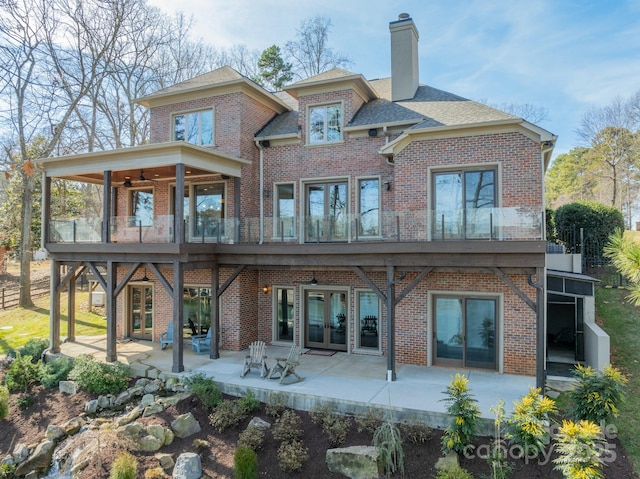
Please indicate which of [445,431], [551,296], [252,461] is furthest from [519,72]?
[252,461]

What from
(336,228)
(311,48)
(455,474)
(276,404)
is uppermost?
(311,48)

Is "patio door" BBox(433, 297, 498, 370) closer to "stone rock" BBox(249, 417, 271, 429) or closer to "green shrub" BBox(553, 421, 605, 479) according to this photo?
"green shrub" BBox(553, 421, 605, 479)

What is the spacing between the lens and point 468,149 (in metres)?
10.4

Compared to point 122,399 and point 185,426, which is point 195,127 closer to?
point 122,399

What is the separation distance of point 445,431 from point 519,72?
24.9 m

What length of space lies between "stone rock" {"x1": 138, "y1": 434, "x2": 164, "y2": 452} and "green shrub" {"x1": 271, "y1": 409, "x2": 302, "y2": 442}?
7.24 ft

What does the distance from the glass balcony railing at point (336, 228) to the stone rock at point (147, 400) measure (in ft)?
12.2

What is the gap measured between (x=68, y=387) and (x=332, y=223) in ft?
25.8

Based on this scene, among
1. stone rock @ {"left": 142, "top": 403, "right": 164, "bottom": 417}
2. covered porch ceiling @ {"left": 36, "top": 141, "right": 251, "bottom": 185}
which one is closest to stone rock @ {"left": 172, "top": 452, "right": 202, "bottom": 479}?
stone rock @ {"left": 142, "top": 403, "right": 164, "bottom": 417}

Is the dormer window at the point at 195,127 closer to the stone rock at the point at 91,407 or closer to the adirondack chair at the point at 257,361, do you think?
the adirondack chair at the point at 257,361

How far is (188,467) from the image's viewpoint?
23.5 feet

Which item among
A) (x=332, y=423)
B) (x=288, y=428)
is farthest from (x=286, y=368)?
(x=332, y=423)

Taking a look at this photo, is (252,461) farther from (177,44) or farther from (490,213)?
(177,44)

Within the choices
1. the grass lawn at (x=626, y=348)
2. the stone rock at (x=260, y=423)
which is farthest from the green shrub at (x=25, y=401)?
the grass lawn at (x=626, y=348)
